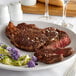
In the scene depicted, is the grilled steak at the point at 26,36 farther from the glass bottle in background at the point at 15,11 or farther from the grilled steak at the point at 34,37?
the glass bottle in background at the point at 15,11

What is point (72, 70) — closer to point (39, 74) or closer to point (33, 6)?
point (39, 74)

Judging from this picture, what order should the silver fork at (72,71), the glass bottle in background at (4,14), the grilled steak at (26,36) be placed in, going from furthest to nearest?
the glass bottle in background at (4,14), the grilled steak at (26,36), the silver fork at (72,71)

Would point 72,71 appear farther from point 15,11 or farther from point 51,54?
point 15,11

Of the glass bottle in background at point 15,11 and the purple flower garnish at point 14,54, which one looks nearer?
the purple flower garnish at point 14,54

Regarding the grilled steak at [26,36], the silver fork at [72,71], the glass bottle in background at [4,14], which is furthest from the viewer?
the glass bottle in background at [4,14]

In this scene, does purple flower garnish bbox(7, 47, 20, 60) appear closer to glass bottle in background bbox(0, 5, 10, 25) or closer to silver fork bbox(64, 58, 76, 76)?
silver fork bbox(64, 58, 76, 76)

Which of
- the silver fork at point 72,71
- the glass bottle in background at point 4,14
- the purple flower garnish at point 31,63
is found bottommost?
the silver fork at point 72,71

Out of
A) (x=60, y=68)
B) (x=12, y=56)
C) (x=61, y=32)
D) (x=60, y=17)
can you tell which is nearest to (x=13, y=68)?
(x=12, y=56)

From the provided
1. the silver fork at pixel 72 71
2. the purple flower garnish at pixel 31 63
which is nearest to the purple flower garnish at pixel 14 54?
the purple flower garnish at pixel 31 63
